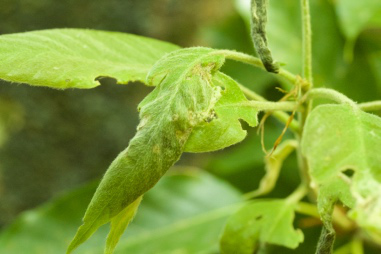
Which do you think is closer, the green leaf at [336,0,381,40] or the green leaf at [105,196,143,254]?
the green leaf at [105,196,143,254]

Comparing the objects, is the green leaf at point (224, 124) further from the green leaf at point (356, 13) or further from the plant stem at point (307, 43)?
the green leaf at point (356, 13)

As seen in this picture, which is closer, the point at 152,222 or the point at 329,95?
the point at 329,95

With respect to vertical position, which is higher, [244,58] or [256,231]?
[244,58]

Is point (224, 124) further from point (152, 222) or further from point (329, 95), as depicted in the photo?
point (152, 222)

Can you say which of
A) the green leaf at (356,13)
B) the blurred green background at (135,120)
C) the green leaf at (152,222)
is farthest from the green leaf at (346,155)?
the green leaf at (356,13)

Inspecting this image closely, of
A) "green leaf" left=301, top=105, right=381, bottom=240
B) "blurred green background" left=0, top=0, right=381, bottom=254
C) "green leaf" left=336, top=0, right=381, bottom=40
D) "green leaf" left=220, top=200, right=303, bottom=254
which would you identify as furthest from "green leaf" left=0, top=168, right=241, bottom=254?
"green leaf" left=301, top=105, right=381, bottom=240

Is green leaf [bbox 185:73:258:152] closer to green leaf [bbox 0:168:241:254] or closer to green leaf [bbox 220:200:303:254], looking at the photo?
green leaf [bbox 220:200:303:254]

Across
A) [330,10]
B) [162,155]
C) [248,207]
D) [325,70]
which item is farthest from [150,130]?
[330,10]

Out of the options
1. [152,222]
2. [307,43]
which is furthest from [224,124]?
[152,222]
